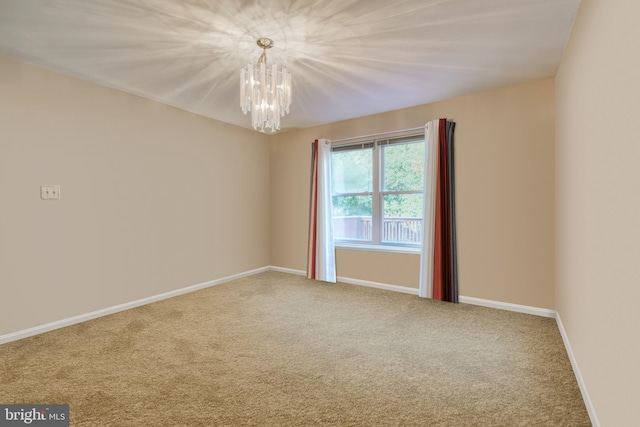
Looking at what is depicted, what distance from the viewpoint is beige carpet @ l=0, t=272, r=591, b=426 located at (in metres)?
1.59

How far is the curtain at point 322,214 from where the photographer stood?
14.4 feet

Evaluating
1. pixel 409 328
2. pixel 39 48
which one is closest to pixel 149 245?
pixel 39 48

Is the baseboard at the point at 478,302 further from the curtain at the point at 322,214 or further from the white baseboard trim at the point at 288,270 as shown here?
the white baseboard trim at the point at 288,270

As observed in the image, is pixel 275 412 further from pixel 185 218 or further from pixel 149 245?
pixel 185 218

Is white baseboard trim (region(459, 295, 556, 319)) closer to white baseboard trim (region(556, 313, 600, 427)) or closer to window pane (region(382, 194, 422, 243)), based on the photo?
white baseboard trim (region(556, 313, 600, 427))

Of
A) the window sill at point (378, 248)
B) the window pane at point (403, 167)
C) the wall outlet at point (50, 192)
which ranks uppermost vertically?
the window pane at point (403, 167)

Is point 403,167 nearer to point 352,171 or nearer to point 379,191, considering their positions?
point 379,191

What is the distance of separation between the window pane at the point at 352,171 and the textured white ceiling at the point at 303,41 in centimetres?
124

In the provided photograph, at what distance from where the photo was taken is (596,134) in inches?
61.9

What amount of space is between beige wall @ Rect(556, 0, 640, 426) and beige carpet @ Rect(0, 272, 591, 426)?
0.37m

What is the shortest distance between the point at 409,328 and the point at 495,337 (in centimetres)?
69

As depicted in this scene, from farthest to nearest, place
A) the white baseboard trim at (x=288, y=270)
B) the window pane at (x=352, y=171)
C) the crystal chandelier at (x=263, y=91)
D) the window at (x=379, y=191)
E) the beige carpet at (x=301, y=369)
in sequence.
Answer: the white baseboard trim at (x=288, y=270) → the window pane at (x=352, y=171) → the window at (x=379, y=191) → the crystal chandelier at (x=263, y=91) → the beige carpet at (x=301, y=369)

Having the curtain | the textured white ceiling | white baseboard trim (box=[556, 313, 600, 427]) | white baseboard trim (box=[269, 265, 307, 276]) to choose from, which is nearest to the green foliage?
the curtain

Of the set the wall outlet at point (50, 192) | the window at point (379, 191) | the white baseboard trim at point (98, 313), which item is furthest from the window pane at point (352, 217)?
the wall outlet at point (50, 192)
